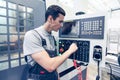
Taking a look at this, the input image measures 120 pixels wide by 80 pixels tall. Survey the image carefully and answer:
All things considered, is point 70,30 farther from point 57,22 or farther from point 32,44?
point 32,44

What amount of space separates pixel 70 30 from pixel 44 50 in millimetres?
386

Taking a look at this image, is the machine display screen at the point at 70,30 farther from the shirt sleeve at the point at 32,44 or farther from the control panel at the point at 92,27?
the shirt sleeve at the point at 32,44

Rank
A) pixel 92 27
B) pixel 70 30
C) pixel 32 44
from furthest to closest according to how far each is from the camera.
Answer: pixel 70 30
pixel 92 27
pixel 32 44

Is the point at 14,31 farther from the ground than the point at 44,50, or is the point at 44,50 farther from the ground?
the point at 14,31

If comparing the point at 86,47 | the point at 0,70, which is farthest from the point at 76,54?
the point at 0,70

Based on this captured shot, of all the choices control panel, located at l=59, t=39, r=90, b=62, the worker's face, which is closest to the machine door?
the worker's face

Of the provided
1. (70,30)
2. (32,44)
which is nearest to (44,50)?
(32,44)

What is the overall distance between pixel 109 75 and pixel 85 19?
32.5 inches

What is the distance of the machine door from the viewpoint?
3.67 ft

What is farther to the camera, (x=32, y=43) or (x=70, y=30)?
(x=70, y=30)

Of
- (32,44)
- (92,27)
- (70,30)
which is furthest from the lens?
(70,30)

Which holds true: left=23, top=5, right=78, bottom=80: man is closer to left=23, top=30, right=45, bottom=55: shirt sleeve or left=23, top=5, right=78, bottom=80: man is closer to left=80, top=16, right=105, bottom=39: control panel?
left=23, top=30, right=45, bottom=55: shirt sleeve

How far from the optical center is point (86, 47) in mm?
1054

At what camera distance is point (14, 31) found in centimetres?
120
